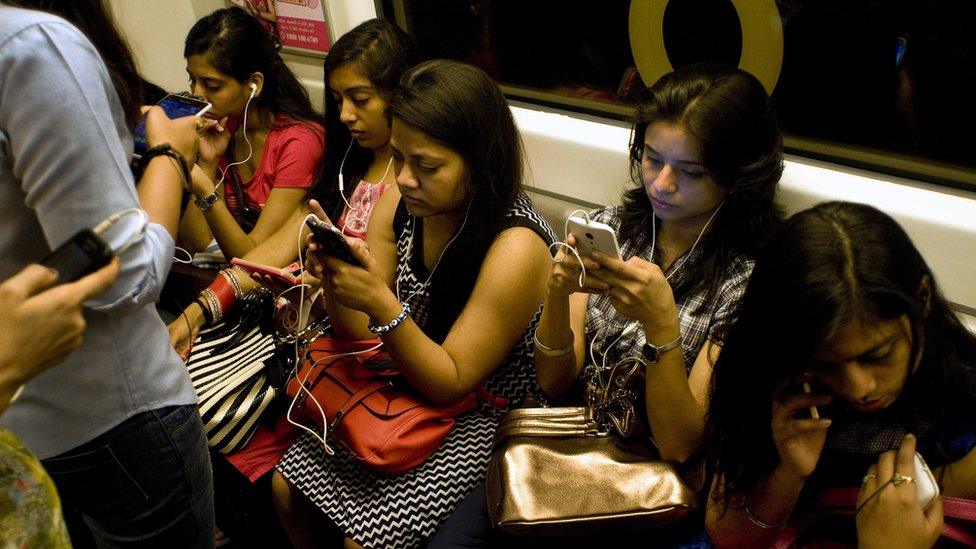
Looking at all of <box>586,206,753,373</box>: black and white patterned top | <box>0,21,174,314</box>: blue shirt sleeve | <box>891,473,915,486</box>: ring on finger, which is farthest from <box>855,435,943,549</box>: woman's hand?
<box>0,21,174,314</box>: blue shirt sleeve

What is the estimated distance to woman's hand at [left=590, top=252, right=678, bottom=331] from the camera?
1.51 meters

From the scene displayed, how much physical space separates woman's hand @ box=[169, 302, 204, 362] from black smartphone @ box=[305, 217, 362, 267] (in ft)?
2.53

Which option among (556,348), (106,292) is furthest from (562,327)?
(106,292)

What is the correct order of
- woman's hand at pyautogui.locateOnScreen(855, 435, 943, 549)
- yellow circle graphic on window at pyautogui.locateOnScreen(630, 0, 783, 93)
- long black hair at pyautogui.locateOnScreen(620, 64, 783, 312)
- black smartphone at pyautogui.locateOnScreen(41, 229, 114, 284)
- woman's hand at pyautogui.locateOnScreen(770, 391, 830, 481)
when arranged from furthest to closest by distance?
yellow circle graphic on window at pyautogui.locateOnScreen(630, 0, 783, 93), long black hair at pyautogui.locateOnScreen(620, 64, 783, 312), woman's hand at pyautogui.locateOnScreen(770, 391, 830, 481), woman's hand at pyautogui.locateOnScreen(855, 435, 943, 549), black smartphone at pyautogui.locateOnScreen(41, 229, 114, 284)

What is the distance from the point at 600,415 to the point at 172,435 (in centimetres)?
89

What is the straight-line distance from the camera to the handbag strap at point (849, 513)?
1.26 meters

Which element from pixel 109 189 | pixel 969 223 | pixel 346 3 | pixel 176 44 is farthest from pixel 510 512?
pixel 176 44

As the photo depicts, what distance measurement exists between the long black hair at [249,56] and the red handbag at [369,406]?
123 centimetres

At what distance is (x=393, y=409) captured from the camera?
184cm

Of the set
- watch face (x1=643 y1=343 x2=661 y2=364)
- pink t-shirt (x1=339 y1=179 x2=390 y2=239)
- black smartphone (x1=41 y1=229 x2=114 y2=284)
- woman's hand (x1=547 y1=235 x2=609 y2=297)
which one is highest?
black smartphone (x1=41 y1=229 x2=114 y2=284)

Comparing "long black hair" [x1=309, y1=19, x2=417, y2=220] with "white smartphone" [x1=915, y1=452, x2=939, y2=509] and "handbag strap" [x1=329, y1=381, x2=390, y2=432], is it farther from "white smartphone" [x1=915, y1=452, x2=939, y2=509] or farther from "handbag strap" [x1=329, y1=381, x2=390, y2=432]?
"white smartphone" [x1=915, y1=452, x2=939, y2=509]

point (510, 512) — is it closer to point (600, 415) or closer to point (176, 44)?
point (600, 415)

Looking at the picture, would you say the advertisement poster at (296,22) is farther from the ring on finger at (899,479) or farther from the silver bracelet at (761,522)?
the ring on finger at (899,479)

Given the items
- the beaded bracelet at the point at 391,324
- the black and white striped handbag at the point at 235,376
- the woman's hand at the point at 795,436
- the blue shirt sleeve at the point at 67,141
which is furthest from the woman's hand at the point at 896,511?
the black and white striped handbag at the point at 235,376
